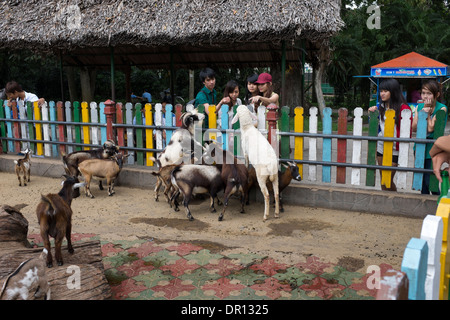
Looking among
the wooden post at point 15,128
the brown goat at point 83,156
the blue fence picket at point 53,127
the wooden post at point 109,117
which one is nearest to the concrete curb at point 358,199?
the brown goat at point 83,156

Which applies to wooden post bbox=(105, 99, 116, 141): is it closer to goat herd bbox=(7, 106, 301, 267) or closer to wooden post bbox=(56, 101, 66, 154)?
goat herd bbox=(7, 106, 301, 267)

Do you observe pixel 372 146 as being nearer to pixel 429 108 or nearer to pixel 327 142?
pixel 327 142

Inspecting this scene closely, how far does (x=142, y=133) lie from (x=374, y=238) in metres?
4.53

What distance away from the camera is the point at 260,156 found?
5871 millimetres

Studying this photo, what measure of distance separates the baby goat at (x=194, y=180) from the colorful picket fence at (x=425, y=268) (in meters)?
3.88

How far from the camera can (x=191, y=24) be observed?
26.9 feet

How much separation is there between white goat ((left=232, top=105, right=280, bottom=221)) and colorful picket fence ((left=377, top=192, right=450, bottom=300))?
3.48m

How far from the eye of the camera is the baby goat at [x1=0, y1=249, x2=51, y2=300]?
2.91 metres

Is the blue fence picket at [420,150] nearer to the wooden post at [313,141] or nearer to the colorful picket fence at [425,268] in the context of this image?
the wooden post at [313,141]

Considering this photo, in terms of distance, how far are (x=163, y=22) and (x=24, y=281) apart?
6530 mm

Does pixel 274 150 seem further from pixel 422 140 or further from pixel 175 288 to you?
pixel 175 288

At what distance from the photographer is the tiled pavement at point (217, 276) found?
12.2ft

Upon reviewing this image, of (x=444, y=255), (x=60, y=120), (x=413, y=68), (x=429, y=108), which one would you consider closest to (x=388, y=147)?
(x=429, y=108)

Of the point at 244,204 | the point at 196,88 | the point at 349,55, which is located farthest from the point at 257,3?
the point at 196,88
